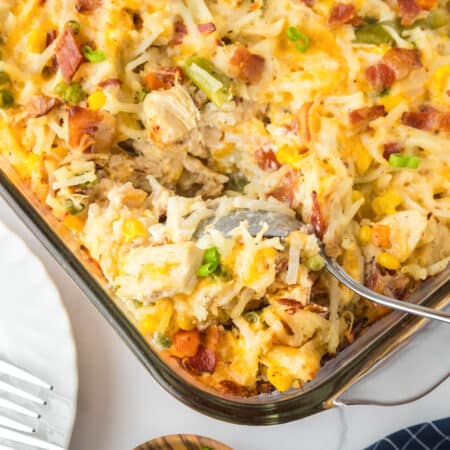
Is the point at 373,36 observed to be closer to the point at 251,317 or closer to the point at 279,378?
the point at 251,317

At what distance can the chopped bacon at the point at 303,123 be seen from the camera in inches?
72.8

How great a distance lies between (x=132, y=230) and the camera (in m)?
1.75

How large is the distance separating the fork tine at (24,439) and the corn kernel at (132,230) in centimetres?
92

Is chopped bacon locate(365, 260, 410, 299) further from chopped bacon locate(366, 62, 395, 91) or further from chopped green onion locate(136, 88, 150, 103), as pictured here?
chopped green onion locate(136, 88, 150, 103)

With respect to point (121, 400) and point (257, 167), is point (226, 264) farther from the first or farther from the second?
point (121, 400)

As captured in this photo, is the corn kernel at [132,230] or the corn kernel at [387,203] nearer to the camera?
the corn kernel at [132,230]

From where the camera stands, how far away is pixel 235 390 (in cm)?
180

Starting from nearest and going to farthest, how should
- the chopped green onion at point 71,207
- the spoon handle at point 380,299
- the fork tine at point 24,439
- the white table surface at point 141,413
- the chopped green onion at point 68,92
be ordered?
1. the spoon handle at point 380,299
2. the chopped green onion at point 71,207
3. the chopped green onion at point 68,92
4. the fork tine at point 24,439
5. the white table surface at point 141,413

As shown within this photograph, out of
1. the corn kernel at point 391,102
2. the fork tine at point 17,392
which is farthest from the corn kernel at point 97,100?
the fork tine at point 17,392

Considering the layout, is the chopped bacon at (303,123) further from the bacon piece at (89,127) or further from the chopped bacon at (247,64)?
the bacon piece at (89,127)

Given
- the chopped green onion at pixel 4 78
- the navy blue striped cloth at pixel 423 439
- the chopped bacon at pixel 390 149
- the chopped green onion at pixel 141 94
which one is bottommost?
the navy blue striped cloth at pixel 423 439

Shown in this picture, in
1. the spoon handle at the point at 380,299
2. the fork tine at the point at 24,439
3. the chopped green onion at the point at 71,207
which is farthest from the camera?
the fork tine at the point at 24,439

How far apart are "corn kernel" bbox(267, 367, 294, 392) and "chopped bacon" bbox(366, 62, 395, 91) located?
840mm

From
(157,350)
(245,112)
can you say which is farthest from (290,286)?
(245,112)
